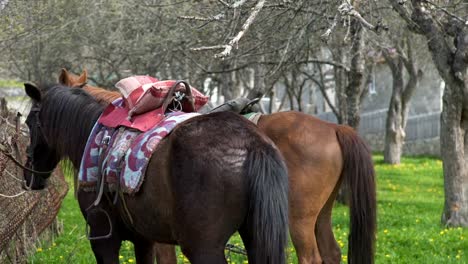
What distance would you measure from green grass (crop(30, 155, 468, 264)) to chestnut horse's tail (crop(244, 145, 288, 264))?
279 cm

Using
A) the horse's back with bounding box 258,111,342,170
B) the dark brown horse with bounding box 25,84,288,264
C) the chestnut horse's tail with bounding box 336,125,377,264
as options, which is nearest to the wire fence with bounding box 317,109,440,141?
the horse's back with bounding box 258,111,342,170

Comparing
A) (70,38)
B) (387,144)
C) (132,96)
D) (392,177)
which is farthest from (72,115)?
(387,144)

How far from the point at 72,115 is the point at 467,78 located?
635cm

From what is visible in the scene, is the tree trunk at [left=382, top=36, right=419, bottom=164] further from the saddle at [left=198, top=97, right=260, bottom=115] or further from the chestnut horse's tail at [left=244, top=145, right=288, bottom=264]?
the chestnut horse's tail at [left=244, top=145, right=288, bottom=264]

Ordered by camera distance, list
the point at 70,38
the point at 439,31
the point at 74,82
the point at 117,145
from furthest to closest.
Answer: the point at 70,38, the point at 439,31, the point at 74,82, the point at 117,145

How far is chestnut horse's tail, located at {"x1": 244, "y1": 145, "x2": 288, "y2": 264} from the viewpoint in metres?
4.81

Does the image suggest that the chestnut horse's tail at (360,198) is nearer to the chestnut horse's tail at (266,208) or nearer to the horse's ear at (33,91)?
the chestnut horse's tail at (266,208)

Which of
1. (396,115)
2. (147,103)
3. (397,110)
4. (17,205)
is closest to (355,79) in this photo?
(17,205)

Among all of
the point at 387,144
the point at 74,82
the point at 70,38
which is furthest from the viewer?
the point at 387,144

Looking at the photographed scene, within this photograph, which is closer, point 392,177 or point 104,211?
point 104,211

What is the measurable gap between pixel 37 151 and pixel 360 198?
2.82 metres

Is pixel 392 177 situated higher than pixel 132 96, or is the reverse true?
pixel 132 96

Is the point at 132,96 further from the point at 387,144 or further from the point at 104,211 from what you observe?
the point at 387,144

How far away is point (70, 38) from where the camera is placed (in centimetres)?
1834
